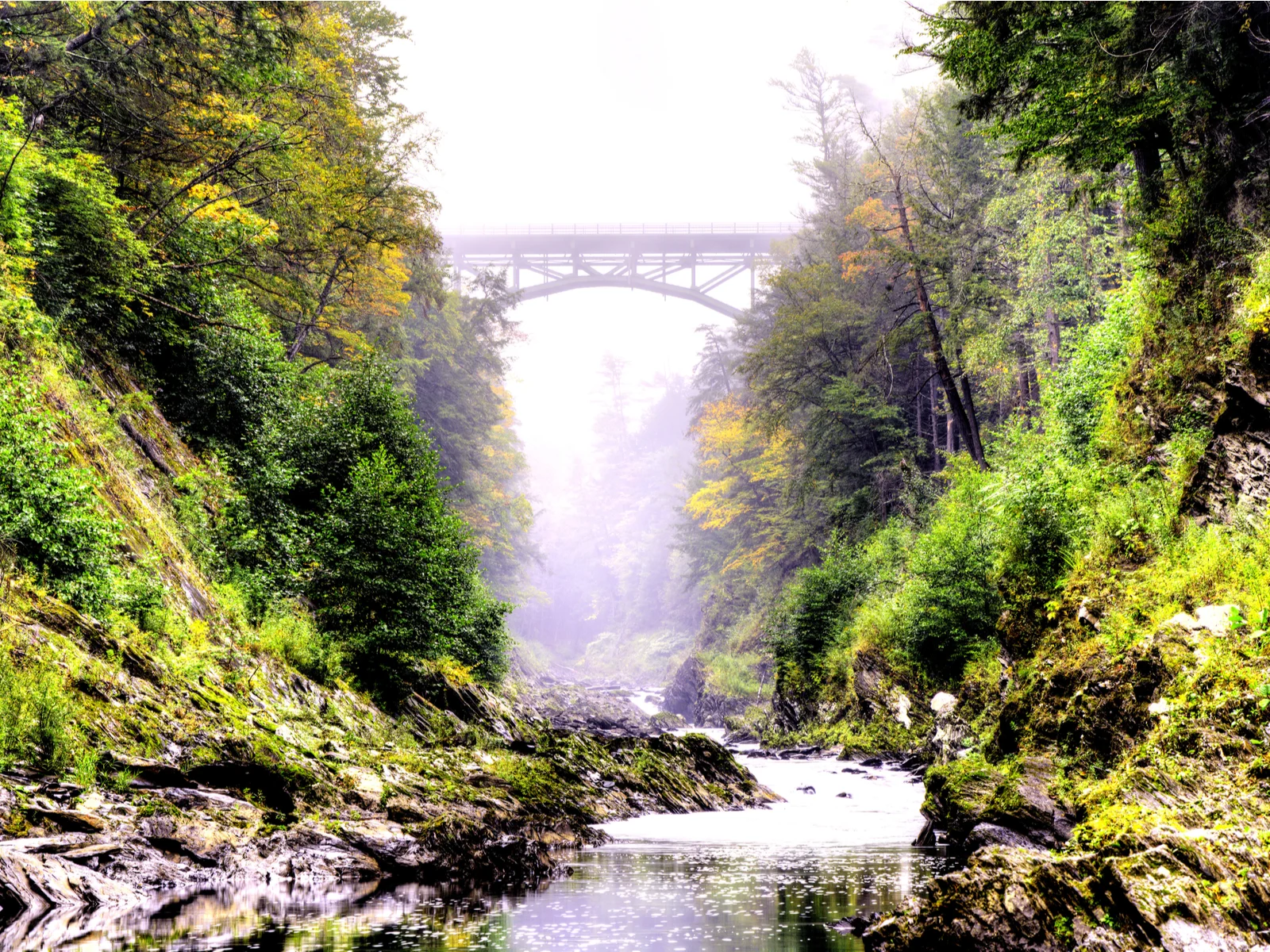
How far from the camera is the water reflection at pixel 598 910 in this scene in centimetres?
605

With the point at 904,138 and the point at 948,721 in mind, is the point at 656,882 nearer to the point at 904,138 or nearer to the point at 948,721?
the point at 948,721

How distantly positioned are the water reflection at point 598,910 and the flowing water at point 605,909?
0.7 inches

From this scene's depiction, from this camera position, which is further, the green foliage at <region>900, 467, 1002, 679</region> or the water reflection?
the green foliage at <region>900, 467, 1002, 679</region>

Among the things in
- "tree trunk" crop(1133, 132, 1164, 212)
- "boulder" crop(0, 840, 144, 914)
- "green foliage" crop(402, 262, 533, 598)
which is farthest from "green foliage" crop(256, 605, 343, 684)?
"green foliage" crop(402, 262, 533, 598)

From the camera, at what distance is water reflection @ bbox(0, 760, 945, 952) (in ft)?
19.9

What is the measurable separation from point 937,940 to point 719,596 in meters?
43.4

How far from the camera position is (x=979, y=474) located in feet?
64.3

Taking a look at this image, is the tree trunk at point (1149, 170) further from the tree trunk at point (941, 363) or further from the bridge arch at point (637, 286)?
the bridge arch at point (637, 286)

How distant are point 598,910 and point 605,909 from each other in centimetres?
6

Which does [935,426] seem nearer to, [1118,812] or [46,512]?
[1118,812]

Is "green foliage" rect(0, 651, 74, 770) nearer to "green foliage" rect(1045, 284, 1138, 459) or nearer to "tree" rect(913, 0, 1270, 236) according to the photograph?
"tree" rect(913, 0, 1270, 236)

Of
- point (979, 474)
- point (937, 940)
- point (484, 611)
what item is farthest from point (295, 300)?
point (937, 940)

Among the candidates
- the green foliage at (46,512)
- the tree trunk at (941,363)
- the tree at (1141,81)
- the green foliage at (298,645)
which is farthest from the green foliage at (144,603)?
the tree trunk at (941,363)

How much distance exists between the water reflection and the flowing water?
0.02 meters
